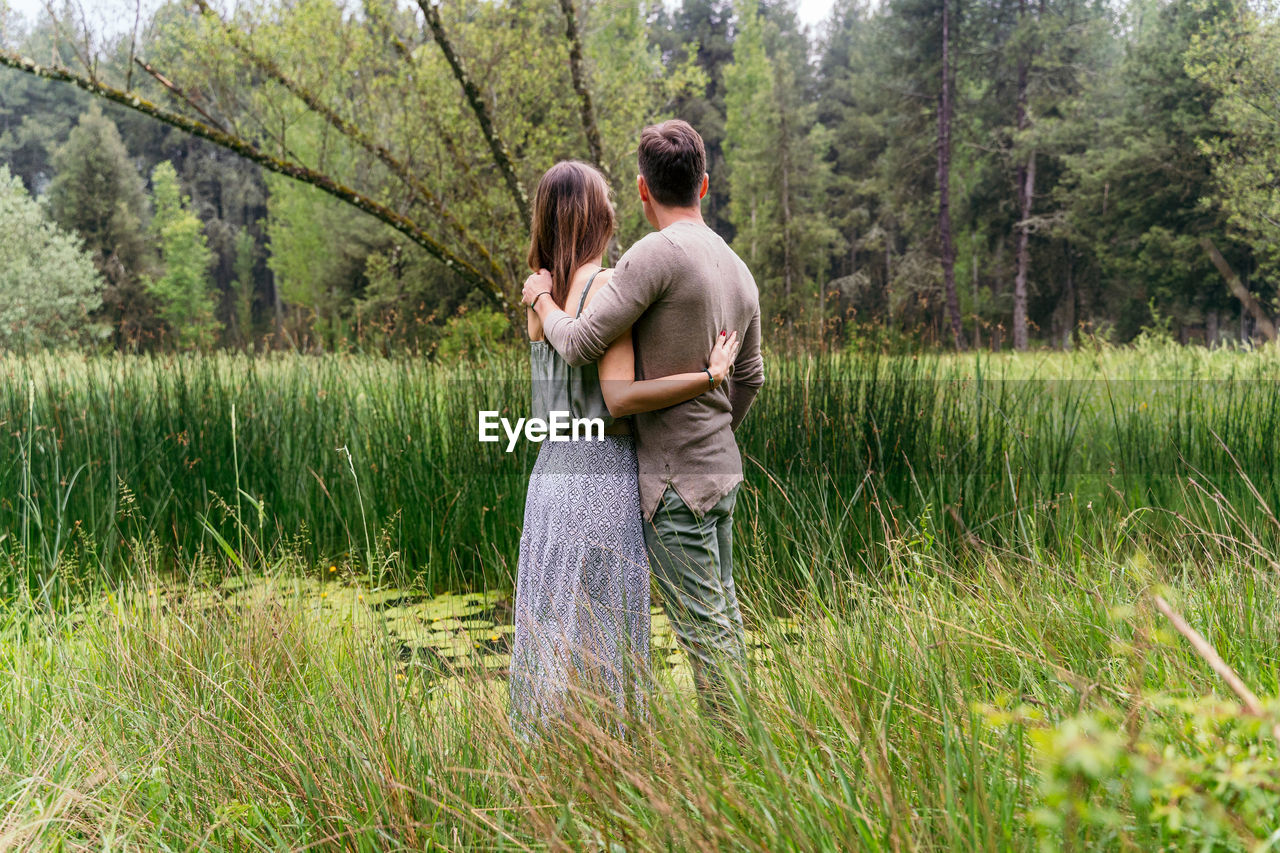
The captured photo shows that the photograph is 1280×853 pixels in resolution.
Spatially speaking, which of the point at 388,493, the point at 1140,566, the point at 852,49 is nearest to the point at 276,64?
the point at 388,493

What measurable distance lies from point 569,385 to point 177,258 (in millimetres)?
37930

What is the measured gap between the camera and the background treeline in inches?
270

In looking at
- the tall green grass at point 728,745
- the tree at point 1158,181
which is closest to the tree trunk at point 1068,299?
the tree at point 1158,181

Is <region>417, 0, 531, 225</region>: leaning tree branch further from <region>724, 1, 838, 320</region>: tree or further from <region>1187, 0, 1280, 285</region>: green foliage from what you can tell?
<region>724, 1, 838, 320</region>: tree

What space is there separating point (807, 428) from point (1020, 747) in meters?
2.25

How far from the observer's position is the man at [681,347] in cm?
180

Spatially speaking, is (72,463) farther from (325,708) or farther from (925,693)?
(925,693)

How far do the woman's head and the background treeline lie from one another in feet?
6.43

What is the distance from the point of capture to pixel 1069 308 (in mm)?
27172

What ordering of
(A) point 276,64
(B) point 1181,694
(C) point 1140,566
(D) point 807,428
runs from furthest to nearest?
(A) point 276,64, (D) point 807,428, (C) point 1140,566, (B) point 1181,694

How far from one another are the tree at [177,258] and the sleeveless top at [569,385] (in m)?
34.4

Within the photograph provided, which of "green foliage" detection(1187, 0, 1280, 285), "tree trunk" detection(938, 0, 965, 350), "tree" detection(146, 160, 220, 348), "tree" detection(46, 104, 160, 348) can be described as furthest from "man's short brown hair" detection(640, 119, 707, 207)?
"tree" detection(146, 160, 220, 348)

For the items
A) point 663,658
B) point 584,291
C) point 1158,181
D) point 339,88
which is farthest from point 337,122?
point 1158,181

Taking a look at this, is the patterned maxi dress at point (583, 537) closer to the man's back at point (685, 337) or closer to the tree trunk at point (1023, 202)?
the man's back at point (685, 337)
